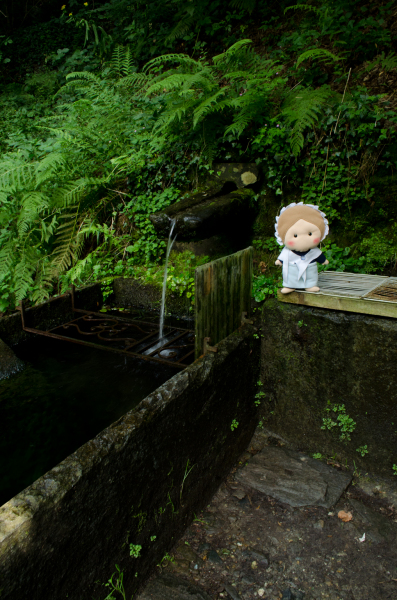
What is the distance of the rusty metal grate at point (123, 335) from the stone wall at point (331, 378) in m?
1.08

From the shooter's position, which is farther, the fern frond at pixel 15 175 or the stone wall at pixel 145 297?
the fern frond at pixel 15 175

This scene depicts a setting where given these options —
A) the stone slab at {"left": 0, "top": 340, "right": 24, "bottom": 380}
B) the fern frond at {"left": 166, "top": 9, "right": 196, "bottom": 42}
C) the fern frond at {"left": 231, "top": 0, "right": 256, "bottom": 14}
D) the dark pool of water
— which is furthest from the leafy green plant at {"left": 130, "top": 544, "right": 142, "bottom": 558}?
the fern frond at {"left": 166, "top": 9, "right": 196, "bottom": 42}

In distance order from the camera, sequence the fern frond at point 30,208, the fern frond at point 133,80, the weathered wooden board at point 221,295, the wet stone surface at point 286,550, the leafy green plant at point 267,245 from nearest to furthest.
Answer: the wet stone surface at point 286,550
the weathered wooden board at point 221,295
the leafy green plant at point 267,245
the fern frond at point 30,208
the fern frond at point 133,80

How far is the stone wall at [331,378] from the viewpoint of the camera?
253 centimetres

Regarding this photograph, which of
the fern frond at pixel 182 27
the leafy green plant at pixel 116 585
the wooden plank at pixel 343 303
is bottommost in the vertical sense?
the leafy green plant at pixel 116 585

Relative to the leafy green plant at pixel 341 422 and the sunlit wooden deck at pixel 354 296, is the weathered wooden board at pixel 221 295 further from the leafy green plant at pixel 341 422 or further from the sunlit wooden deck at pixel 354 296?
the leafy green plant at pixel 341 422

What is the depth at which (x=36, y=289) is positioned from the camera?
5035mm

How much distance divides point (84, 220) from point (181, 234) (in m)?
2.23

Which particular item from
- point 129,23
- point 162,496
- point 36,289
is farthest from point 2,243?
point 129,23

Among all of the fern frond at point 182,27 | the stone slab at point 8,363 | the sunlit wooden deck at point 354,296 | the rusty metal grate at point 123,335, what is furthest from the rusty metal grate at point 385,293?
the fern frond at point 182,27

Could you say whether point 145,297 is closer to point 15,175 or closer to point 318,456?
point 15,175

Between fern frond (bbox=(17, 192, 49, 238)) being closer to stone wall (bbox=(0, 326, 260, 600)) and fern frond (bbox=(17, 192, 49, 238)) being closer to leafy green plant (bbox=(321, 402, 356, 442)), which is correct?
stone wall (bbox=(0, 326, 260, 600))

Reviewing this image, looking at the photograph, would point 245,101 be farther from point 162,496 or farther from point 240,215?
point 162,496

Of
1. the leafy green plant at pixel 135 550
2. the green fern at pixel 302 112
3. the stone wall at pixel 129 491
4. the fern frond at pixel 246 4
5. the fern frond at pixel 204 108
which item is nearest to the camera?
the stone wall at pixel 129 491
